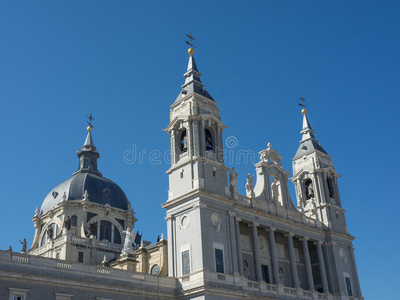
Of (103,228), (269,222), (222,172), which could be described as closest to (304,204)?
(269,222)

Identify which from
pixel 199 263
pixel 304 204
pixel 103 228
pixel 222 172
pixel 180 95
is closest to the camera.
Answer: pixel 199 263

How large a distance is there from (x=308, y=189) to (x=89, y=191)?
34.7 m

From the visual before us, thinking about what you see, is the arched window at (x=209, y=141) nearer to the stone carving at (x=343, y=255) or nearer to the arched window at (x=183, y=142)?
the arched window at (x=183, y=142)

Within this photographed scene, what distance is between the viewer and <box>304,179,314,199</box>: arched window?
Answer: 58906 millimetres

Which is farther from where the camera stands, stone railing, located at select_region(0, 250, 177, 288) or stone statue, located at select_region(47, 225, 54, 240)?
stone statue, located at select_region(47, 225, 54, 240)

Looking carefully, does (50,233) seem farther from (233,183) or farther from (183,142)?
(233,183)

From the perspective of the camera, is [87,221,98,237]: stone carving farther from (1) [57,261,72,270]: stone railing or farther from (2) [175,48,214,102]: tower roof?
(1) [57,261,72,270]: stone railing

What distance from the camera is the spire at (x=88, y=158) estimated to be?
83938 mm

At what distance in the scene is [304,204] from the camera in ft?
Result: 193

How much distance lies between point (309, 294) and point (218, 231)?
13.2 m

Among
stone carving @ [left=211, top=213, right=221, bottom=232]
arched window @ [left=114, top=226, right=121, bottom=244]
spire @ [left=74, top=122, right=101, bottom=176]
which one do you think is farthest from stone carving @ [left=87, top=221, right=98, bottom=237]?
stone carving @ [left=211, top=213, right=221, bottom=232]

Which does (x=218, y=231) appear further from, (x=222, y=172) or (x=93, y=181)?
(x=93, y=181)

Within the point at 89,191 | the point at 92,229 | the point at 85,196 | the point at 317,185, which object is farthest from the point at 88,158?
the point at 317,185

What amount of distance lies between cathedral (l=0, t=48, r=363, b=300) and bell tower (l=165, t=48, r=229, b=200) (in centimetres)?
10
